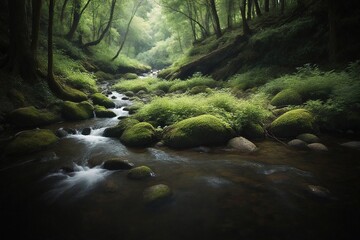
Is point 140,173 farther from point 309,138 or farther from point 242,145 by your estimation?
point 309,138

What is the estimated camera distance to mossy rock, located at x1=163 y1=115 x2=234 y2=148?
7582mm

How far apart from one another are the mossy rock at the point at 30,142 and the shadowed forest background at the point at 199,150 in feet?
0.11

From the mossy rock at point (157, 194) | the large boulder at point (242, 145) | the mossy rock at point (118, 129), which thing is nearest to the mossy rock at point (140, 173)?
the mossy rock at point (157, 194)

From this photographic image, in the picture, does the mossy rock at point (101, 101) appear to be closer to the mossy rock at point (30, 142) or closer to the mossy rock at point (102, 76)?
the mossy rock at point (30, 142)

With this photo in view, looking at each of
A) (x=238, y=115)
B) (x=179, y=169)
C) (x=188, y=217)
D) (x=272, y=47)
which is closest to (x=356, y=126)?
(x=238, y=115)

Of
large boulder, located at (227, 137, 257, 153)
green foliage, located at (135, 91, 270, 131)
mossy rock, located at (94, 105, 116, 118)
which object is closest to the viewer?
large boulder, located at (227, 137, 257, 153)

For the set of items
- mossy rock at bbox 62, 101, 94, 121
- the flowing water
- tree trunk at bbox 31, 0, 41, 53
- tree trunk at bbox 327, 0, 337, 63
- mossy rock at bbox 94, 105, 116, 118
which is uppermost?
tree trunk at bbox 31, 0, 41, 53

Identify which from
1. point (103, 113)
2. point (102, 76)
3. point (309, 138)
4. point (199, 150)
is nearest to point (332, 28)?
point (309, 138)

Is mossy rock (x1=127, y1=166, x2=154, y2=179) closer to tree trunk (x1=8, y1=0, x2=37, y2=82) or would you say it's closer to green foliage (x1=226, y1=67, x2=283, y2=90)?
tree trunk (x1=8, y1=0, x2=37, y2=82)

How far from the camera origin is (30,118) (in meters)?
9.20

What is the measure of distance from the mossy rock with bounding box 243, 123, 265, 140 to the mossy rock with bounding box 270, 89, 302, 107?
7.38 ft

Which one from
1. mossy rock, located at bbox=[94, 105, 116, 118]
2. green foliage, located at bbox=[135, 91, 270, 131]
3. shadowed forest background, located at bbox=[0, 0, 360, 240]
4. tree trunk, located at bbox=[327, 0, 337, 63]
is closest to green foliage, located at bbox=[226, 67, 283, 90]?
shadowed forest background, located at bbox=[0, 0, 360, 240]

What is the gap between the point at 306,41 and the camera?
1356 centimetres

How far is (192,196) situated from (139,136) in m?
3.56
